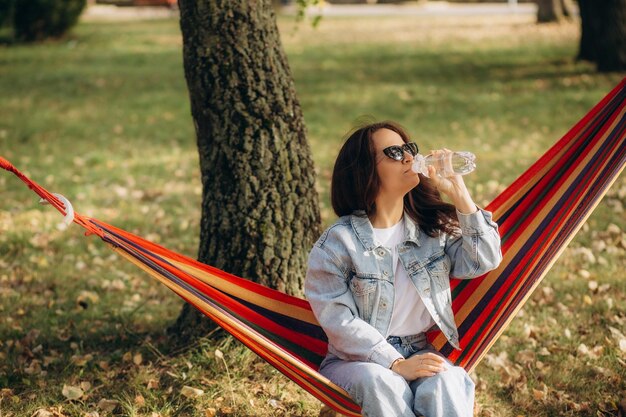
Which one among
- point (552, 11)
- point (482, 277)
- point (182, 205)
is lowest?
point (182, 205)

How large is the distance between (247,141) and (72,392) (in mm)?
1243

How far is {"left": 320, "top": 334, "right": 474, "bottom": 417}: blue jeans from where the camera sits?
7.84ft

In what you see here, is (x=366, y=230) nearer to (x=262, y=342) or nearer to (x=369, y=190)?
(x=369, y=190)

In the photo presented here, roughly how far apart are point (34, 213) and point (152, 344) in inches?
97.0

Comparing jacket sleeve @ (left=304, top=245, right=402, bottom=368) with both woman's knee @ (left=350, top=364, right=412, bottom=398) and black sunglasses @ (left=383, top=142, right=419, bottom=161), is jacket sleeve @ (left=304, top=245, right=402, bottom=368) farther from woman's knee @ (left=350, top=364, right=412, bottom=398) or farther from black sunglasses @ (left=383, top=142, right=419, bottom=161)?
black sunglasses @ (left=383, top=142, right=419, bottom=161)

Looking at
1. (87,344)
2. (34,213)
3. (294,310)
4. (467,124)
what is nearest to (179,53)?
(467,124)

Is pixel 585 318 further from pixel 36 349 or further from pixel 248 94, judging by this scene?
pixel 36 349

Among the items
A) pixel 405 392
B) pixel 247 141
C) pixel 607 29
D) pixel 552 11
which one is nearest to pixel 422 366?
pixel 405 392

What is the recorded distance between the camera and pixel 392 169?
2.66 meters

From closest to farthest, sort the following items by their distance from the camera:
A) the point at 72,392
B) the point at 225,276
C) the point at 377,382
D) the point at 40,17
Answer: the point at 377,382, the point at 225,276, the point at 72,392, the point at 40,17

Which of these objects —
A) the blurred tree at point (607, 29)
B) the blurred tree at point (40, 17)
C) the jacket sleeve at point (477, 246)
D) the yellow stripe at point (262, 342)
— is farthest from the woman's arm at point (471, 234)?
the blurred tree at point (40, 17)

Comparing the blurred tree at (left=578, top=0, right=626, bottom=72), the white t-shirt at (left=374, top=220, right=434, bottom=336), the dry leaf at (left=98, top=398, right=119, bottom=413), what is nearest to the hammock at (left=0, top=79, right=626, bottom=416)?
the white t-shirt at (left=374, top=220, right=434, bottom=336)

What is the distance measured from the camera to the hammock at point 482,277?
2.63 metres

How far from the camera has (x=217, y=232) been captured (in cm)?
340
